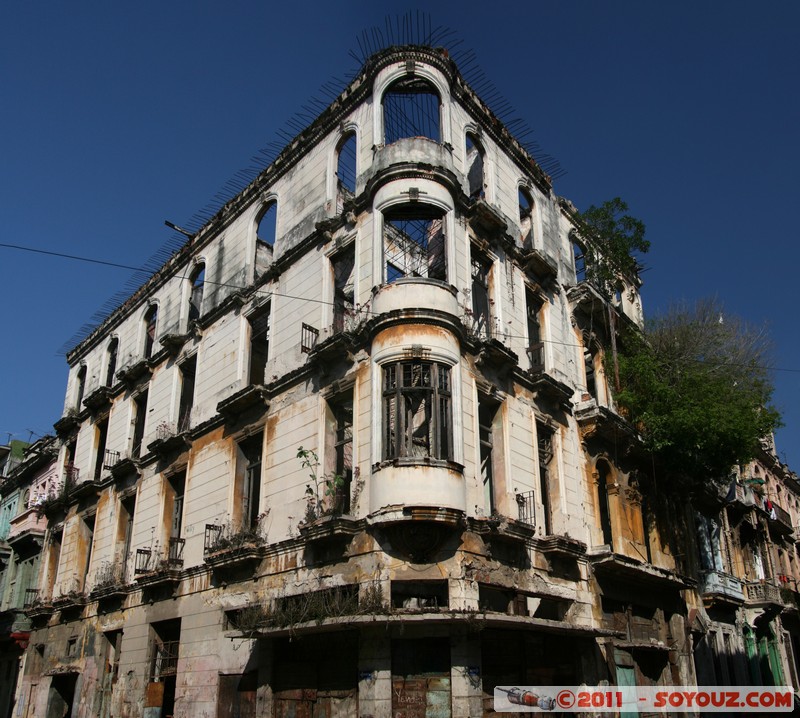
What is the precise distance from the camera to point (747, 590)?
27.2 m

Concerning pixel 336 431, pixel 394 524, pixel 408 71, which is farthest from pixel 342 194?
pixel 394 524

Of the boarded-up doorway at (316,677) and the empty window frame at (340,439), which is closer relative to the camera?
the boarded-up doorway at (316,677)

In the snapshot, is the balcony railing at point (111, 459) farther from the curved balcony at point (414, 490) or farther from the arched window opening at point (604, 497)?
the arched window opening at point (604, 497)

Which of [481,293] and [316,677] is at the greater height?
[481,293]

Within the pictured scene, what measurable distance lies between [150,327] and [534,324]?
14.8m

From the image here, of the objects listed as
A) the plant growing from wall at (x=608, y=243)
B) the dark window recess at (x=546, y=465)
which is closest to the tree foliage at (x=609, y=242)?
the plant growing from wall at (x=608, y=243)

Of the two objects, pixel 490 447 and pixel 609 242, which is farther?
pixel 609 242

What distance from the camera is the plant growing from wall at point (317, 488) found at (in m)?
14.8

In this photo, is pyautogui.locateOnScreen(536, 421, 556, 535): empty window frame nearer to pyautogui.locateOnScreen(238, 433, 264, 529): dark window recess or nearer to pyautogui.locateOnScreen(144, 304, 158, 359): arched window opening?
pyautogui.locateOnScreen(238, 433, 264, 529): dark window recess

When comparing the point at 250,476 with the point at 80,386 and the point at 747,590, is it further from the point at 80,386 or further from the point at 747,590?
the point at 747,590

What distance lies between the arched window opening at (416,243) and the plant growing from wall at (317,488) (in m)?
4.27

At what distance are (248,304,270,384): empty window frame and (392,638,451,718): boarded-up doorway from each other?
30.0 feet

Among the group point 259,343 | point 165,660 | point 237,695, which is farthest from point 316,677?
point 259,343

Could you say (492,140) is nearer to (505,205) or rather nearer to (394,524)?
(505,205)
